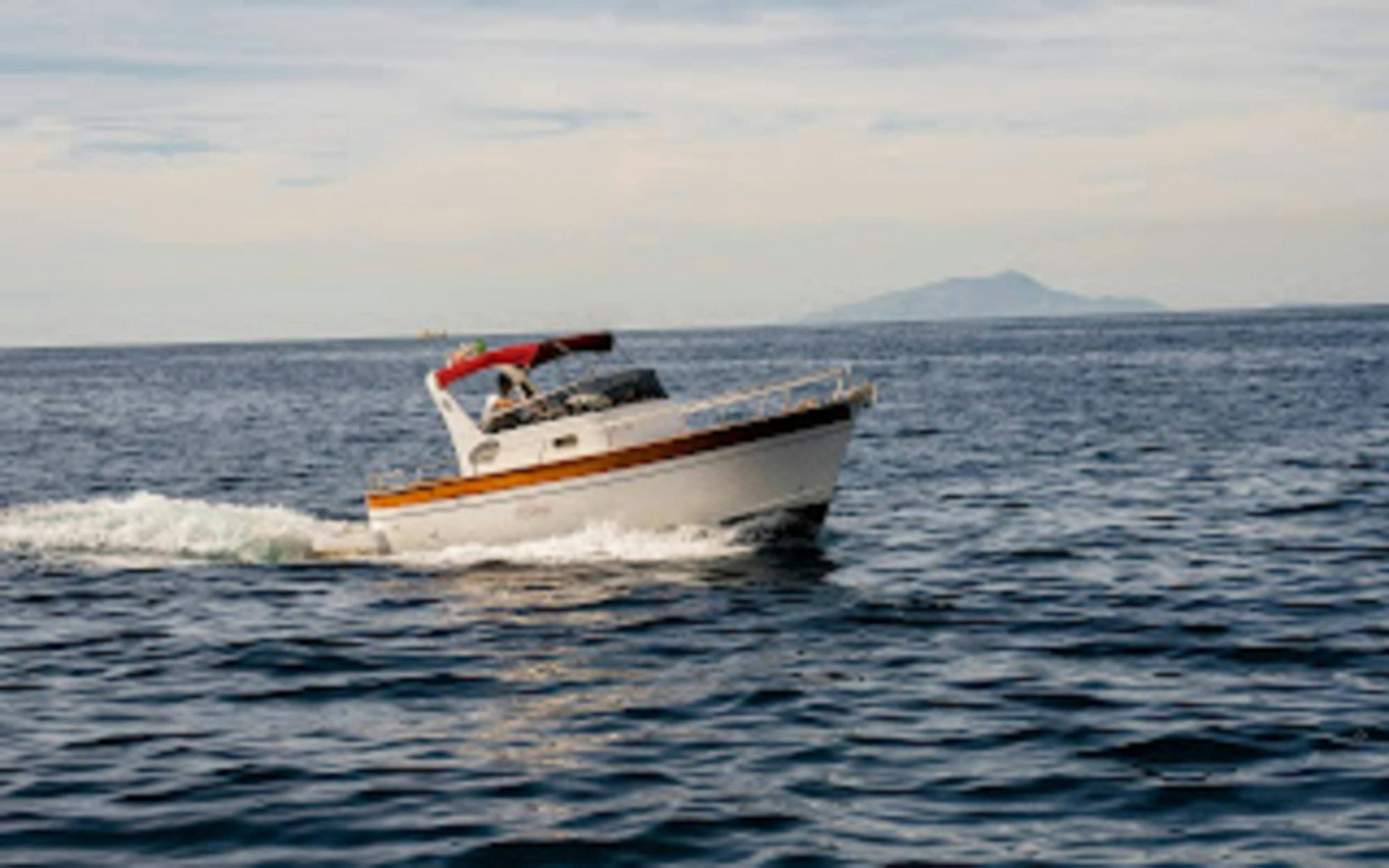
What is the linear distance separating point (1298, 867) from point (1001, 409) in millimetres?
45924

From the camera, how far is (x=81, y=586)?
20.5 m

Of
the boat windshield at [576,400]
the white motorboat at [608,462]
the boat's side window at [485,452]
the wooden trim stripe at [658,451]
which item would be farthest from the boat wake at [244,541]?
the boat windshield at [576,400]

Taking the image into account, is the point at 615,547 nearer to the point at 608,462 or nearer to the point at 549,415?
the point at 608,462

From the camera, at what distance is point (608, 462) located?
20938 millimetres

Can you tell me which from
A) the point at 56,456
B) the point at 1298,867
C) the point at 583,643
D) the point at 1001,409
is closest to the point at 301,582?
the point at 583,643

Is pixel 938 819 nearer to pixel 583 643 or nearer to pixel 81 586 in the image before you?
pixel 583 643

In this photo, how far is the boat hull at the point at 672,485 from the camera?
68.3 ft

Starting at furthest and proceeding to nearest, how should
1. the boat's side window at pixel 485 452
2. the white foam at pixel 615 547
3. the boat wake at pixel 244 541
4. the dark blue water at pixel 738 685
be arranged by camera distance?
the boat's side window at pixel 485 452
the boat wake at pixel 244 541
the white foam at pixel 615 547
the dark blue water at pixel 738 685

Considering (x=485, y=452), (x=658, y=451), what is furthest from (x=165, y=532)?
(x=658, y=451)

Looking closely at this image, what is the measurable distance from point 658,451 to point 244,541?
7.73m

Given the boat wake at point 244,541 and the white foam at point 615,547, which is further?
the boat wake at point 244,541

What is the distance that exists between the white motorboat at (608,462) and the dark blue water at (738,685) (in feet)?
1.80

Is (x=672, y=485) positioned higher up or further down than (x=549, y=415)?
further down

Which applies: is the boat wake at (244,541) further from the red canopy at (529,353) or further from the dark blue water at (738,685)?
the red canopy at (529,353)
